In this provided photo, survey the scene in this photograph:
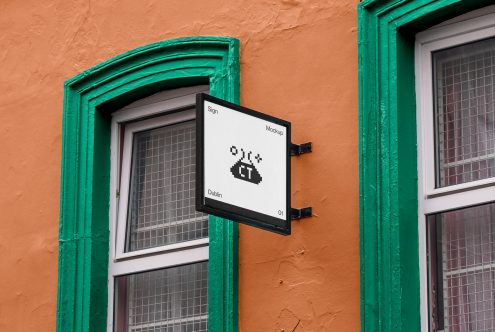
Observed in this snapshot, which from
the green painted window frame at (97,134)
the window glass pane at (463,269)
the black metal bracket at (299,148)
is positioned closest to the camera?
the window glass pane at (463,269)

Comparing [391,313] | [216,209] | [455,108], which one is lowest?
[391,313]

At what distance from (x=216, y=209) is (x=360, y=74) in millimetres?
1176

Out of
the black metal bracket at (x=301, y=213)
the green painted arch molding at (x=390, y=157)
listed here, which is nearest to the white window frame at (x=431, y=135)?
the green painted arch molding at (x=390, y=157)

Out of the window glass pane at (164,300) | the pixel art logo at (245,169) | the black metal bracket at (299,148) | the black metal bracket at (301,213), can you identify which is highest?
the black metal bracket at (299,148)

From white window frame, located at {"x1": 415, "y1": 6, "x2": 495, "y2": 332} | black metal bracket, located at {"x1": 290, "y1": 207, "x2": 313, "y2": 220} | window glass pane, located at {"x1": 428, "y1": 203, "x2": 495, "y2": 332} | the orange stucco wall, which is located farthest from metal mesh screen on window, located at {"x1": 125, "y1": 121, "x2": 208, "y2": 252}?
window glass pane, located at {"x1": 428, "y1": 203, "x2": 495, "y2": 332}

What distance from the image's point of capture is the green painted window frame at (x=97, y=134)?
9.67 metres

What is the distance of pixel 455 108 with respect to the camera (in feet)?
28.7

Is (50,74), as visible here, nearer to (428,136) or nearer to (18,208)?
(18,208)

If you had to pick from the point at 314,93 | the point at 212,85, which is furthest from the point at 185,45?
the point at 314,93

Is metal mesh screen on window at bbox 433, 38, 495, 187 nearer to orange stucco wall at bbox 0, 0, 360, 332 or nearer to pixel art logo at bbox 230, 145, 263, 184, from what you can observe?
orange stucco wall at bbox 0, 0, 360, 332

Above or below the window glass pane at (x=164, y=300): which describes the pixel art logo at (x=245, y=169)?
above

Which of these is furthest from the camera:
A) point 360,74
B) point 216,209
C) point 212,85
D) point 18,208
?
point 18,208

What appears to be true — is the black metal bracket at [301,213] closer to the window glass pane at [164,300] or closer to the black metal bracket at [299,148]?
the black metal bracket at [299,148]

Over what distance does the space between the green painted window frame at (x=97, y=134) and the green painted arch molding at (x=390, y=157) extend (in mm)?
953
